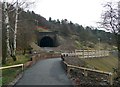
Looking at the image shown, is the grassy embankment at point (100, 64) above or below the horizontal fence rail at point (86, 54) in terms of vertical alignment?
below

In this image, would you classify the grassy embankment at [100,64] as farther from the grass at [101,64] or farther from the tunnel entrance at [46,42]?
the tunnel entrance at [46,42]

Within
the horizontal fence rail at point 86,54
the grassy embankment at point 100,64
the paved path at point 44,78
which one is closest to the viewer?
the paved path at point 44,78

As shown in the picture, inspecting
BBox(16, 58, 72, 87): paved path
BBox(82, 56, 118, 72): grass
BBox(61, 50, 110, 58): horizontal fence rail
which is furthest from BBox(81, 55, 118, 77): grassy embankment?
BBox(16, 58, 72, 87): paved path

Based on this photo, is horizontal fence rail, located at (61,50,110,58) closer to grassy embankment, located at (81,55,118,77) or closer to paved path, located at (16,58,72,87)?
grassy embankment, located at (81,55,118,77)

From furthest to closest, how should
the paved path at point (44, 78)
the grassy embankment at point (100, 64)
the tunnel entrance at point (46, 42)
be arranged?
the tunnel entrance at point (46, 42) → the grassy embankment at point (100, 64) → the paved path at point (44, 78)

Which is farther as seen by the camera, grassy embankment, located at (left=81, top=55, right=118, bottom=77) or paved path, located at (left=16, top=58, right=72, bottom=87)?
grassy embankment, located at (left=81, top=55, right=118, bottom=77)

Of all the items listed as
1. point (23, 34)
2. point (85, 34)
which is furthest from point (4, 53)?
point (85, 34)

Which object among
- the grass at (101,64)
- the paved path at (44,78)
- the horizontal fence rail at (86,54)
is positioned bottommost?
the grass at (101,64)

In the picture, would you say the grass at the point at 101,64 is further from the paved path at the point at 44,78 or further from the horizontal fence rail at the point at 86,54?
the paved path at the point at 44,78

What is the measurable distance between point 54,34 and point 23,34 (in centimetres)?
5369

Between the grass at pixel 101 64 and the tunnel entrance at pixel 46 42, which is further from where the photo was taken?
the tunnel entrance at pixel 46 42

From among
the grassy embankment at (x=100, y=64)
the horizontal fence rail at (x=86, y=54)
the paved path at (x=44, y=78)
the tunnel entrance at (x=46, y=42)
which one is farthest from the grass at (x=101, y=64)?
the tunnel entrance at (x=46, y=42)

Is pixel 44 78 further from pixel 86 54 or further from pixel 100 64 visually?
pixel 86 54

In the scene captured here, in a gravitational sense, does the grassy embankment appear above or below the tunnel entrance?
below
